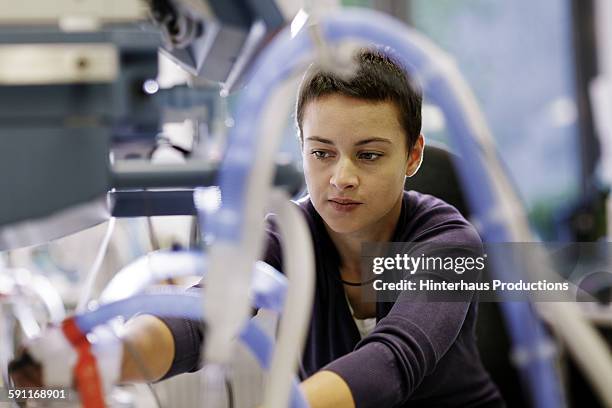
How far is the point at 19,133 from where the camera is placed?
19.8 inches

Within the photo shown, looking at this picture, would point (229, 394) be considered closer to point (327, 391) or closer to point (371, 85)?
point (327, 391)

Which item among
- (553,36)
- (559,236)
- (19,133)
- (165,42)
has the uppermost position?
(553,36)

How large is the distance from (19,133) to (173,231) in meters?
0.32

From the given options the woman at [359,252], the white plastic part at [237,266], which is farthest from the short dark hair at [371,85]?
the white plastic part at [237,266]

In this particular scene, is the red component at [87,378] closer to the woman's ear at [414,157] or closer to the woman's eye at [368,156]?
the woman's eye at [368,156]

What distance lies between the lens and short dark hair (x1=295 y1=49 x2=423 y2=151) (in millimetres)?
721

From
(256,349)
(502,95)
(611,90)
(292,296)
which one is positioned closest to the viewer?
(292,296)

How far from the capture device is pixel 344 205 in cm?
76

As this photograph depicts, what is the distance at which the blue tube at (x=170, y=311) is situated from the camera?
580 mm

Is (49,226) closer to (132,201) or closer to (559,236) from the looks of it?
(132,201)

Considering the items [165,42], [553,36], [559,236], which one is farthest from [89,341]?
[553,36]

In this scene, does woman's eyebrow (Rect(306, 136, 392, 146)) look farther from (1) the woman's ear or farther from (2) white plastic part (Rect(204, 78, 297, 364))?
(2) white plastic part (Rect(204, 78, 297, 364))

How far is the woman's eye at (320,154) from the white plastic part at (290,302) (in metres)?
0.21

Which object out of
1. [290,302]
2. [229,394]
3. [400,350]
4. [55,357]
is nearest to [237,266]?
[290,302]
